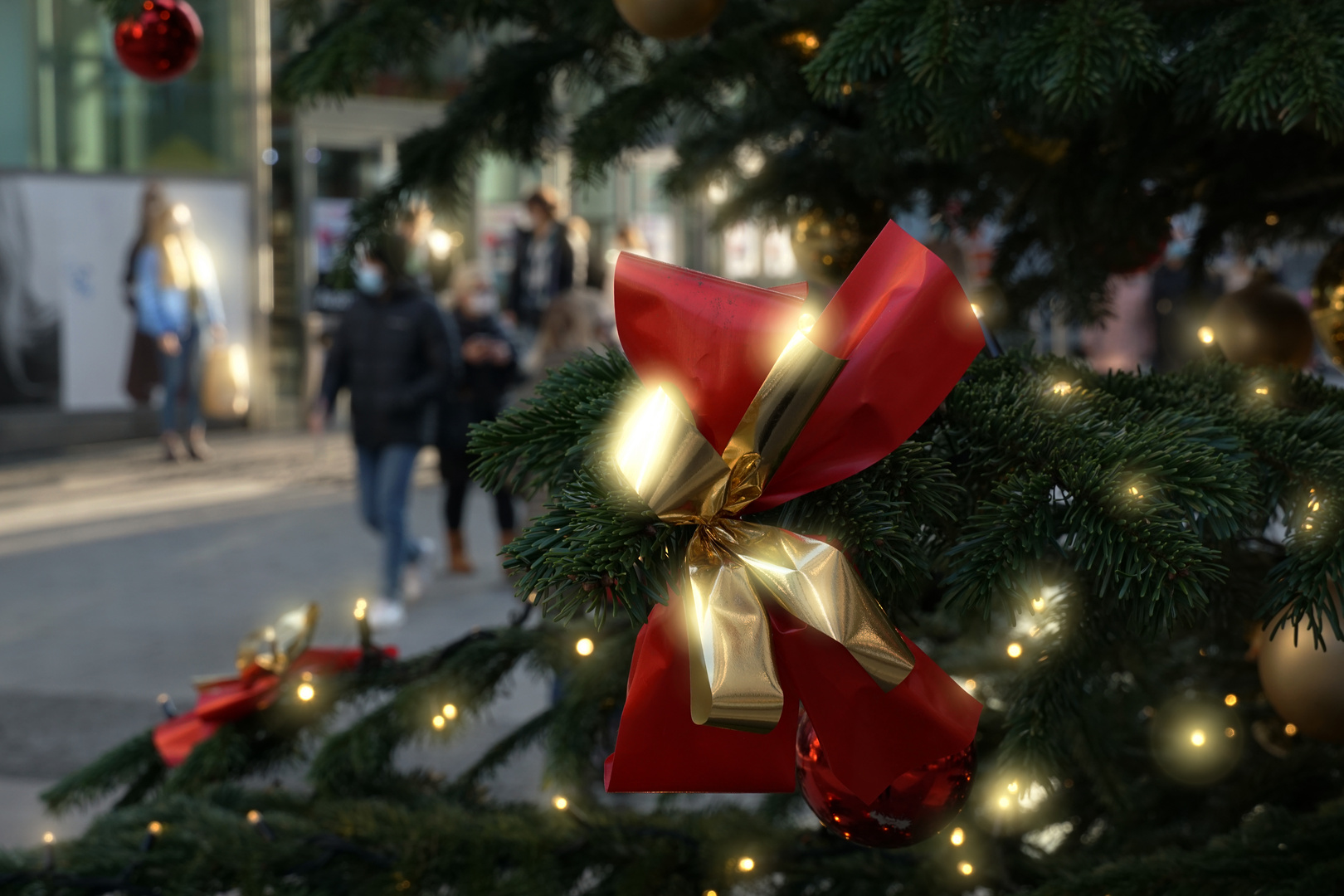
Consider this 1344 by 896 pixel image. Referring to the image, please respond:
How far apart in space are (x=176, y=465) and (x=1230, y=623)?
34.7 feet

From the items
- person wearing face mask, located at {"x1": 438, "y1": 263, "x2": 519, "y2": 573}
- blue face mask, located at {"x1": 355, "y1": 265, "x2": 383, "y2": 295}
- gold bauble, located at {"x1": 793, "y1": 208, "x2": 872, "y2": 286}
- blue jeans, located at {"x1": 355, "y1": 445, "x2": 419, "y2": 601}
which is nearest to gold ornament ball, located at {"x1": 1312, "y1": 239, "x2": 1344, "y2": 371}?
gold bauble, located at {"x1": 793, "y1": 208, "x2": 872, "y2": 286}

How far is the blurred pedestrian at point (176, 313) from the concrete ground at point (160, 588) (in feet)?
1.43

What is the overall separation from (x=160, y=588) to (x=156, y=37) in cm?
527

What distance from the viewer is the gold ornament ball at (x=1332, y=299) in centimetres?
190

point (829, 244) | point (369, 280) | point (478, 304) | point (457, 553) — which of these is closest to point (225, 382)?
point (369, 280)

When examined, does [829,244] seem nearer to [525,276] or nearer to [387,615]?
[387,615]

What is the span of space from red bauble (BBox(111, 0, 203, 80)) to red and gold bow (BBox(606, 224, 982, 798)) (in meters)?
1.45

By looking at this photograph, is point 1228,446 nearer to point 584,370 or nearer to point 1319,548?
point 1319,548

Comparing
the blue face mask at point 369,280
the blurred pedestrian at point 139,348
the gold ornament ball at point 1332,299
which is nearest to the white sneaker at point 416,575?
the blue face mask at point 369,280

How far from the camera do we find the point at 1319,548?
101cm

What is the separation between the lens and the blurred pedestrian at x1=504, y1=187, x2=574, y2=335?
9.23 m

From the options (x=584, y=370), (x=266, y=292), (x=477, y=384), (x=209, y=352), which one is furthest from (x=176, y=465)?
(x=584, y=370)

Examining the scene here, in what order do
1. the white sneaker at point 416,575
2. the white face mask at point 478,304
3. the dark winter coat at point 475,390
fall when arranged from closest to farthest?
the white sneaker at point 416,575 < the dark winter coat at point 475,390 < the white face mask at point 478,304

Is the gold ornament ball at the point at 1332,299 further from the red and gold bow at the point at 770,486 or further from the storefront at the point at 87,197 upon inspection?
the storefront at the point at 87,197
